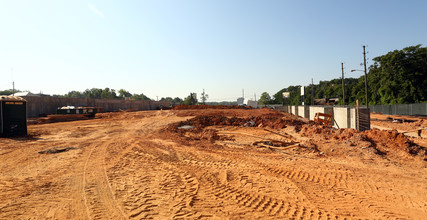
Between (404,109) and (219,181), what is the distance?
41311 mm

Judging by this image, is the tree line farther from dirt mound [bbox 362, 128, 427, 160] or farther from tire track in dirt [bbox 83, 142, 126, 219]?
tire track in dirt [bbox 83, 142, 126, 219]

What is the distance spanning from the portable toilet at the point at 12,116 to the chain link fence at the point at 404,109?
46.5 meters

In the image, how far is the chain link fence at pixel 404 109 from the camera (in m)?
30.4

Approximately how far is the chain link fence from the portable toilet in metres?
46.5

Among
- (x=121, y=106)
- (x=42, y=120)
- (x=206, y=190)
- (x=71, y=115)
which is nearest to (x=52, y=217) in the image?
(x=206, y=190)

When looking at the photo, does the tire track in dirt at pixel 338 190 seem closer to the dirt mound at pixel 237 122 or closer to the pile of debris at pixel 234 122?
the pile of debris at pixel 234 122

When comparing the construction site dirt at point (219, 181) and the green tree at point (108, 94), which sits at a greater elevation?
the green tree at point (108, 94)

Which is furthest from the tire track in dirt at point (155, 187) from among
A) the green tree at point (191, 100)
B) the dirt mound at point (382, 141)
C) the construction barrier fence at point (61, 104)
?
the green tree at point (191, 100)

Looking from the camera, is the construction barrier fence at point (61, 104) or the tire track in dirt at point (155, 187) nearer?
the tire track in dirt at point (155, 187)

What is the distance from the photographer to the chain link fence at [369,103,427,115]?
3042 centimetres

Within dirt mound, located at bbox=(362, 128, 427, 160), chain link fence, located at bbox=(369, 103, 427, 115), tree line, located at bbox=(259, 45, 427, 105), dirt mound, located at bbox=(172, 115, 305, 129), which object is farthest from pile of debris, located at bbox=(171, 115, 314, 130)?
tree line, located at bbox=(259, 45, 427, 105)

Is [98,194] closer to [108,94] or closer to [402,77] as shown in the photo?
[402,77]

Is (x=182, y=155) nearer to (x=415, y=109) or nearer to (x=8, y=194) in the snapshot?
(x=8, y=194)

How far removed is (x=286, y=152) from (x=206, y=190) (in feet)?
18.1
